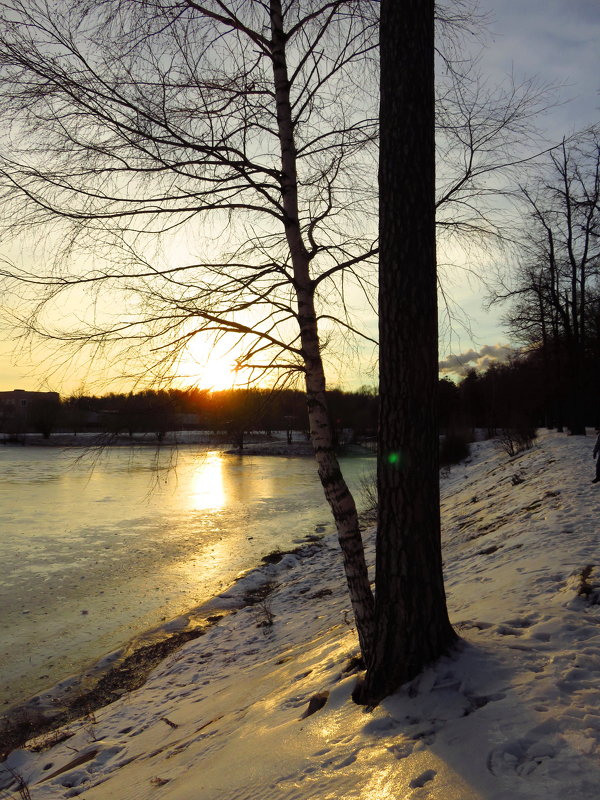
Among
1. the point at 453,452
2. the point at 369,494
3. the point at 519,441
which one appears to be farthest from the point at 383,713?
the point at 453,452

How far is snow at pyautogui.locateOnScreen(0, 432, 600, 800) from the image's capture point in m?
2.84

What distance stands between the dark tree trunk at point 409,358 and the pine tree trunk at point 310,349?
Result: 0.94 metres

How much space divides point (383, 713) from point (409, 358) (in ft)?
7.75

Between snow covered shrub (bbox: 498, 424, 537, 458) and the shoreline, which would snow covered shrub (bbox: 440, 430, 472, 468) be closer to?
snow covered shrub (bbox: 498, 424, 537, 458)

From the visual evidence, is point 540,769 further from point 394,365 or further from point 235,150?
point 235,150

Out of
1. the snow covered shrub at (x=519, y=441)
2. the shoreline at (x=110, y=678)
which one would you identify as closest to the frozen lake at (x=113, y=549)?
the shoreline at (x=110, y=678)

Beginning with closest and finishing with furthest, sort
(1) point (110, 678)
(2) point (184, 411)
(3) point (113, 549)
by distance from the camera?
(2) point (184, 411) → (1) point (110, 678) → (3) point (113, 549)

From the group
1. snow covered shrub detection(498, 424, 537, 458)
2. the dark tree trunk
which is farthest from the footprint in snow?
snow covered shrub detection(498, 424, 537, 458)

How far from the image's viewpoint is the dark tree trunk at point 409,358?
4.01 m

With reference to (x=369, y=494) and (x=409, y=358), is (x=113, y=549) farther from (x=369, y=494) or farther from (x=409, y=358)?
(x=409, y=358)

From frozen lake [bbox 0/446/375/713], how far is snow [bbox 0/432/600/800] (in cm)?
212

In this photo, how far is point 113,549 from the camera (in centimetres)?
1500

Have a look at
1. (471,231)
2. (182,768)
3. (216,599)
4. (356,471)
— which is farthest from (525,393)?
(182,768)

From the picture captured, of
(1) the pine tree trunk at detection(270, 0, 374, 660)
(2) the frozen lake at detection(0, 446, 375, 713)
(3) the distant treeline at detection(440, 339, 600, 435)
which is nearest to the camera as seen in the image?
(1) the pine tree trunk at detection(270, 0, 374, 660)
